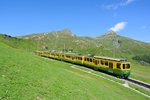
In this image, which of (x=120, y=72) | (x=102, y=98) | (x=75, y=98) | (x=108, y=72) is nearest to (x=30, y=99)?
(x=75, y=98)

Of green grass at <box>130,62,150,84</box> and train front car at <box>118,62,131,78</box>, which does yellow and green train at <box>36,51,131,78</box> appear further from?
green grass at <box>130,62,150,84</box>

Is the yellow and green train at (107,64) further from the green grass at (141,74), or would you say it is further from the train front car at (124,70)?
the green grass at (141,74)

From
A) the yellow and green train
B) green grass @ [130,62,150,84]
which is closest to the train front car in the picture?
the yellow and green train

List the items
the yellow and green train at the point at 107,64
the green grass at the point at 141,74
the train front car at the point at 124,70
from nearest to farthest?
the train front car at the point at 124,70
the yellow and green train at the point at 107,64
the green grass at the point at 141,74

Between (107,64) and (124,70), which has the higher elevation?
(107,64)

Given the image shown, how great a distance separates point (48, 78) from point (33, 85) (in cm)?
323

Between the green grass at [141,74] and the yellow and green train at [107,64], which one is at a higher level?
the yellow and green train at [107,64]

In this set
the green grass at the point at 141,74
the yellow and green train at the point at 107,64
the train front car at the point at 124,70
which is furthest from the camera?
the green grass at the point at 141,74

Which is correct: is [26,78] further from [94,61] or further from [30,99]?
[94,61]

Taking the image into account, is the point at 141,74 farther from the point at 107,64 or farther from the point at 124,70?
the point at 124,70

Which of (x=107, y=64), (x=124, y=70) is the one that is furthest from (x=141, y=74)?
(x=124, y=70)

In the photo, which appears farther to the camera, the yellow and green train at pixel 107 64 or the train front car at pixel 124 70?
the yellow and green train at pixel 107 64

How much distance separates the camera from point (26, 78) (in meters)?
17.0

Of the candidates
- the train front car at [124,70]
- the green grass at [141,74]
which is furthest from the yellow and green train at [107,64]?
the green grass at [141,74]
